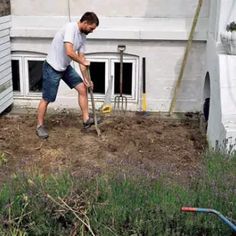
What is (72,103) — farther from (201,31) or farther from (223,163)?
(223,163)

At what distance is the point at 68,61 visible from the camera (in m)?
6.39

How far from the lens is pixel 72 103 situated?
8086 millimetres

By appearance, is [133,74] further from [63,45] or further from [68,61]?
[63,45]

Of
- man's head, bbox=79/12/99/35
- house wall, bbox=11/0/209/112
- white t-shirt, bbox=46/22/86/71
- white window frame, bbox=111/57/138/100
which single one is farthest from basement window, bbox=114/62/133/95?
man's head, bbox=79/12/99/35

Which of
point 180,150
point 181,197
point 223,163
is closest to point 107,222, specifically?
point 181,197

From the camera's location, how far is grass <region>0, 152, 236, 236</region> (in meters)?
3.29

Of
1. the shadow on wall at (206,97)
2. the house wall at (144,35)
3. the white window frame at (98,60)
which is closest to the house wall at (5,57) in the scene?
the house wall at (144,35)

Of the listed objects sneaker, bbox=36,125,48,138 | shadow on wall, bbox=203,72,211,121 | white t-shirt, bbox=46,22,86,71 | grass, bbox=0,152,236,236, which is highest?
Result: white t-shirt, bbox=46,22,86,71

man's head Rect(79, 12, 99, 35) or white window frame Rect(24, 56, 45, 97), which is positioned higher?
man's head Rect(79, 12, 99, 35)

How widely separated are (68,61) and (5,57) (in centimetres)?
162

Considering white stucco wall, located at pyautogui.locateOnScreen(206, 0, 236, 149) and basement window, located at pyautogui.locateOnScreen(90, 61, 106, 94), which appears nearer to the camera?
white stucco wall, located at pyautogui.locateOnScreen(206, 0, 236, 149)

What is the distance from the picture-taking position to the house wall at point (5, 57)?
7426 millimetres

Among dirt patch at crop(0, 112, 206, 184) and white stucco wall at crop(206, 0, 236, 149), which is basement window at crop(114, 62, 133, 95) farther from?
white stucco wall at crop(206, 0, 236, 149)

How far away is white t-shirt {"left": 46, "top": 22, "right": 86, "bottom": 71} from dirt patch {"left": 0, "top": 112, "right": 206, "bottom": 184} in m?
0.98
